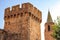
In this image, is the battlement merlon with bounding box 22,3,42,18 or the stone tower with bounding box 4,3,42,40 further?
the battlement merlon with bounding box 22,3,42,18

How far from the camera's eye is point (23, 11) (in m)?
23.2

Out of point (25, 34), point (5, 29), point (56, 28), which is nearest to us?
point (56, 28)

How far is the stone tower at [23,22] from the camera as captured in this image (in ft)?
74.2

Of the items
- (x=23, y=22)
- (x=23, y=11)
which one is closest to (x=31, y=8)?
(x=23, y=11)

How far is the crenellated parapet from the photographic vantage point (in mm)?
23284

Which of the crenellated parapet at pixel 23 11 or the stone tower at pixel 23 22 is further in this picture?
the crenellated parapet at pixel 23 11

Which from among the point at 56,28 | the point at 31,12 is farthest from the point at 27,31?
the point at 56,28

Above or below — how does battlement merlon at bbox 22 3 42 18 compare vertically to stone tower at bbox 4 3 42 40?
above

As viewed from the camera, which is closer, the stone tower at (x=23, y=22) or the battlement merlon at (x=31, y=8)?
the stone tower at (x=23, y=22)

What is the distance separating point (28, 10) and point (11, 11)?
257 cm

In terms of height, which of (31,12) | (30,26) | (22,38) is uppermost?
(31,12)

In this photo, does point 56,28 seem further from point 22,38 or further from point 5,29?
point 5,29

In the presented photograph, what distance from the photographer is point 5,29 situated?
24.3m

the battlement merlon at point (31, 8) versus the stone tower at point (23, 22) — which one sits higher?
the battlement merlon at point (31, 8)
